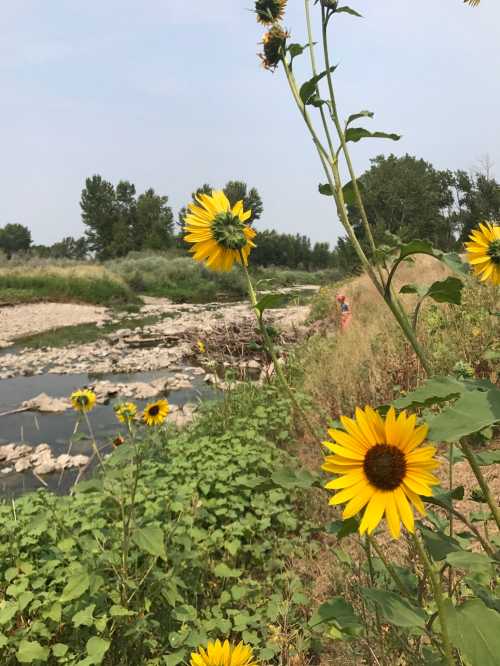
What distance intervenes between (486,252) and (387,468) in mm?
868

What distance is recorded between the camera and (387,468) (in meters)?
0.71

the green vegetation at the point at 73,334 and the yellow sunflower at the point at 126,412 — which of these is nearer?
the yellow sunflower at the point at 126,412

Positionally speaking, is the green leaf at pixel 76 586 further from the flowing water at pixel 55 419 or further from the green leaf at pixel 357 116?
the green leaf at pixel 357 116

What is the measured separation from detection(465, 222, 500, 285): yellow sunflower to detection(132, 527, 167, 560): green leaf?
1305 millimetres

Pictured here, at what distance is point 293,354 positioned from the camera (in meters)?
6.03

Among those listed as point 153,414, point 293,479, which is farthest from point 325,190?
point 153,414

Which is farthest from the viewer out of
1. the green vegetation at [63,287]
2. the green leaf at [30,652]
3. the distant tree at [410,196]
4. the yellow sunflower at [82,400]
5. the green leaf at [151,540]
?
the distant tree at [410,196]

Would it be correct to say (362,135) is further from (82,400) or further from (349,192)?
(82,400)

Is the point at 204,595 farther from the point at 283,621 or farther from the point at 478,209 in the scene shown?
the point at 478,209

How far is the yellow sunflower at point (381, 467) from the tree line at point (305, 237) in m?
13.1

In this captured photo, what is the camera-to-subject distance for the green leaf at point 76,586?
1.54 meters

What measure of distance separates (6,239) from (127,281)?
33188 millimetres

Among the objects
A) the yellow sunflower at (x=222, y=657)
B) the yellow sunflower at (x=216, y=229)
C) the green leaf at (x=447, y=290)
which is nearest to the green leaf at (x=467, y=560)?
the green leaf at (x=447, y=290)

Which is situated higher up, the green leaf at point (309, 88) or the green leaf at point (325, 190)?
the green leaf at point (309, 88)
